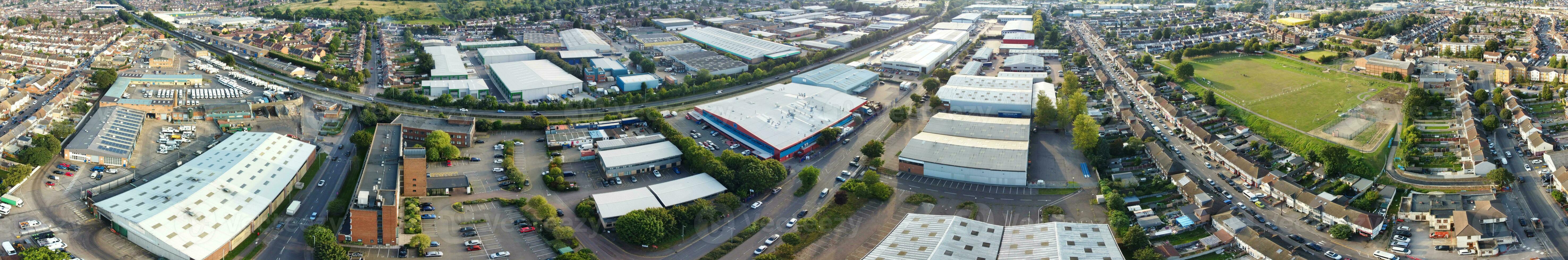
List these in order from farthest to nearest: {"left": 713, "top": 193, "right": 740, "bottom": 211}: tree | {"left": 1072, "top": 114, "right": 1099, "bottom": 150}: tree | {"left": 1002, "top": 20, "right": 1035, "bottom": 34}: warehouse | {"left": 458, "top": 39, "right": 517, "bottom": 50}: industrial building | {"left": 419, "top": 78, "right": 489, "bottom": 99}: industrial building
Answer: {"left": 1002, "top": 20, "right": 1035, "bottom": 34}: warehouse
{"left": 458, "top": 39, "right": 517, "bottom": 50}: industrial building
{"left": 419, "top": 78, "right": 489, "bottom": 99}: industrial building
{"left": 1072, "top": 114, "right": 1099, "bottom": 150}: tree
{"left": 713, "top": 193, "right": 740, "bottom": 211}: tree

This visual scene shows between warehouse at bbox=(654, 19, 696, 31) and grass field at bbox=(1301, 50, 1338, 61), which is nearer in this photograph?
grass field at bbox=(1301, 50, 1338, 61)

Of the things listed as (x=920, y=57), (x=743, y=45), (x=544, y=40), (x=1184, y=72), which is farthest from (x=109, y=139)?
(x=1184, y=72)

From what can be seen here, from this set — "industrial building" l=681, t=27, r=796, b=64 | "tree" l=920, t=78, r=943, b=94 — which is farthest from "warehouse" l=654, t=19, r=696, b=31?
"tree" l=920, t=78, r=943, b=94

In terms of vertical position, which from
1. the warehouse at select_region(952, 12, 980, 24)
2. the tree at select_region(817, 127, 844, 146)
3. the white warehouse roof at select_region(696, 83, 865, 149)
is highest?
the warehouse at select_region(952, 12, 980, 24)

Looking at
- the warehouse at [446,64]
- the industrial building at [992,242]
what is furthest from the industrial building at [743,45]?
the industrial building at [992,242]

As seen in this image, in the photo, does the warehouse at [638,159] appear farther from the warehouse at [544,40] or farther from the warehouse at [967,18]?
the warehouse at [967,18]

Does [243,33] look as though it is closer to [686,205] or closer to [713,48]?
[713,48]

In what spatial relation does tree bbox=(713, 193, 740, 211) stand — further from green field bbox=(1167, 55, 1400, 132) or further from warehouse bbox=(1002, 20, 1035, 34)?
warehouse bbox=(1002, 20, 1035, 34)
